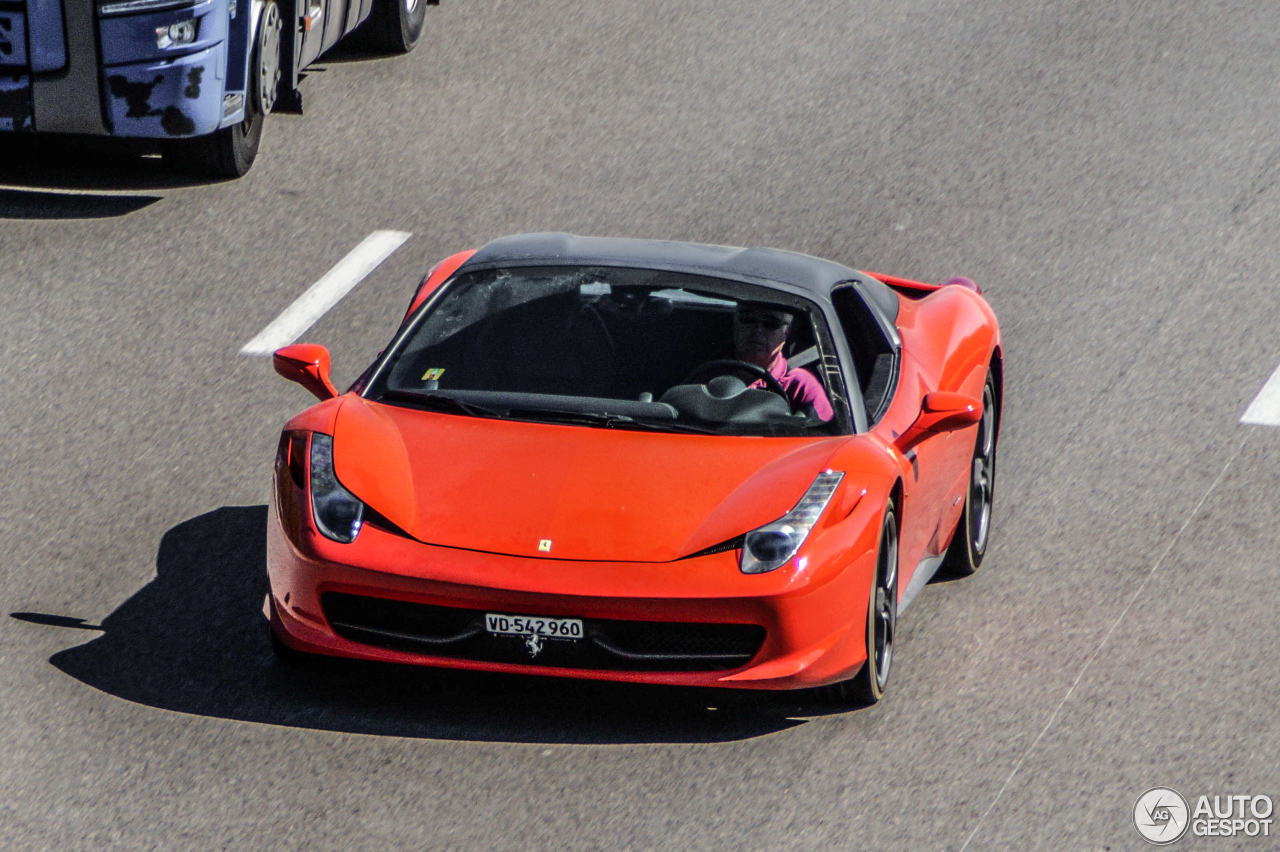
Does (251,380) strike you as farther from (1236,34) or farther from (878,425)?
(1236,34)

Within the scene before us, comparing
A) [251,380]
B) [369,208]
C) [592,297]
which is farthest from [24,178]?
[592,297]

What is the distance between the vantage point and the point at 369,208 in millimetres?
12109

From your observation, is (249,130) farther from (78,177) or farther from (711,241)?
(711,241)

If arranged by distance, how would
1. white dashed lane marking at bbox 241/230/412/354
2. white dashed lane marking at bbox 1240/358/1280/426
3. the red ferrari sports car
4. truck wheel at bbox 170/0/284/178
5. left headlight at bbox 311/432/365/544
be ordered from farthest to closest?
1. truck wheel at bbox 170/0/284/178
2. white dashed lane marking at bbox 241/230/412/354
3. white dashed lane marking at bbox 1240/358/1280/426
4. left headlight at bbox 311/432/365/544
5. the red ferrari sports car

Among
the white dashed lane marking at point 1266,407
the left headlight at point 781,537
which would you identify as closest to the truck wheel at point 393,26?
the white dashed lane marking at point 1266,407

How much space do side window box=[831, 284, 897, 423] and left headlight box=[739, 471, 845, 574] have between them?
921 millimetres

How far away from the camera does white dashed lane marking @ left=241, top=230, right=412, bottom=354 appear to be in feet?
33.1

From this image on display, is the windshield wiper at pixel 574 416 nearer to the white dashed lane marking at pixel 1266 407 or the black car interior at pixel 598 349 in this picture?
the black car interior at pixel 598 349

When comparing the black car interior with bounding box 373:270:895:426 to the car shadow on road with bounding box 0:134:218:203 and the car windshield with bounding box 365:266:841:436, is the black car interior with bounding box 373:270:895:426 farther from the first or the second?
the car shadow on road with bounding box 0:134:218:203

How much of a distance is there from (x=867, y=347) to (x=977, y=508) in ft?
3.39

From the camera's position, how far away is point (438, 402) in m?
6.70

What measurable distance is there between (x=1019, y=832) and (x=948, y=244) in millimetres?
6565

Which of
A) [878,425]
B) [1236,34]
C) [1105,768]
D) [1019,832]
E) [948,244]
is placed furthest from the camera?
[1236,34]

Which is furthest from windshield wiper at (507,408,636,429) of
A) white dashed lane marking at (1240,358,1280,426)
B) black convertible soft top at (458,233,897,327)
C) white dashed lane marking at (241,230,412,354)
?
white dashed lane marking at (1240,358,1280,426)
